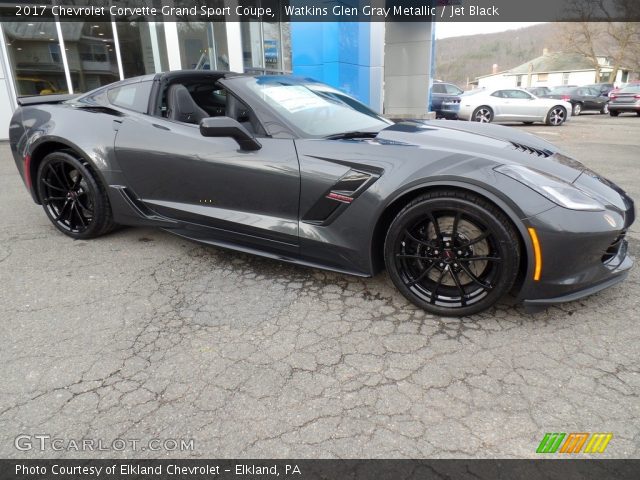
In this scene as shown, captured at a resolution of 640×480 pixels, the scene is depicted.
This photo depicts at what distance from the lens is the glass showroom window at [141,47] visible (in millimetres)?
11094

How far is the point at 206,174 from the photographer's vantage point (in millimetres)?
2912

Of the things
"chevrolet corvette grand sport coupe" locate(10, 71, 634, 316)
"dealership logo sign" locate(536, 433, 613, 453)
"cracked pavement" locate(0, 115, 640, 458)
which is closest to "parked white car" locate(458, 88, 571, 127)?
"chevrolet corvette grand sport coupe" locate(10, 71, 634, 316)

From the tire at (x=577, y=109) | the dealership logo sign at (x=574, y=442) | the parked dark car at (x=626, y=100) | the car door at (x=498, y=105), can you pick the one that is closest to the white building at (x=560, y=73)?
the tire at (x=577, y=109)

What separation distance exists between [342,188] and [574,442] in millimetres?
1565

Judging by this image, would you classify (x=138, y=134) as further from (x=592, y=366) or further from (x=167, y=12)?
(x=167, y=12)

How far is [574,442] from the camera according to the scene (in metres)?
1.64

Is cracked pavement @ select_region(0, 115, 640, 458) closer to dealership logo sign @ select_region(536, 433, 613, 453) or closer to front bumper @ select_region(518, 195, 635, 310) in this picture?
dealership logo sign @ select_region(536, 433, 613, 453)

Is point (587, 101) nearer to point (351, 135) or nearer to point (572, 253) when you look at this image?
point (351, 135)

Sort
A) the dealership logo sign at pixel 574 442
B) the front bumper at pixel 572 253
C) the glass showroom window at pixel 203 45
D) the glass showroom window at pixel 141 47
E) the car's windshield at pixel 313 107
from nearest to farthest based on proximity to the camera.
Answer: the dealership logo sign at pixel 574 442 → the front bumper at pixel 572 253 → the car's windshield at pixel 313 107 → the glass showroom window at pixel 141 47 → the glass showroom window at pixel 203 45

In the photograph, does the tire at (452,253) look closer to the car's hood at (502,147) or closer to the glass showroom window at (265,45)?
the car's hood at (502,147)

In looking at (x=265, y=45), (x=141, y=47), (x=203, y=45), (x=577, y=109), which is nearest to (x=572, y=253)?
(x=141, y=47)

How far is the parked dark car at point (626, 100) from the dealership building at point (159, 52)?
35.7 feet

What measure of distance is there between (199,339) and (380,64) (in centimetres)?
1008

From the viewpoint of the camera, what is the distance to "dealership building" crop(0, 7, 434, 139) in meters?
9.92
